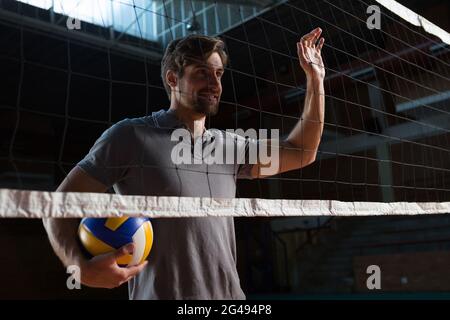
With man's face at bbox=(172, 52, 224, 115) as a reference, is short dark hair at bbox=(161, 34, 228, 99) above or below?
above

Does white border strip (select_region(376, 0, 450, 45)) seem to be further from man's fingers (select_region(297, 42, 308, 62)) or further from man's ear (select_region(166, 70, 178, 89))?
man's ear (select_region(166, 70, 178, 89))

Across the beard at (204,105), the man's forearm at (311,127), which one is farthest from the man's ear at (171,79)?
the man's forearm at (311,127)

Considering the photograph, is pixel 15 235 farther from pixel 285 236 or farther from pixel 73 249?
pixel 73 249

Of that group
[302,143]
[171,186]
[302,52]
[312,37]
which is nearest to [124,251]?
[171,186]

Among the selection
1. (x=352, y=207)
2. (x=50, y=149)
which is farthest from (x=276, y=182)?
(x=352, y=207)

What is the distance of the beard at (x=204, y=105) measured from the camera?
172 centimetres

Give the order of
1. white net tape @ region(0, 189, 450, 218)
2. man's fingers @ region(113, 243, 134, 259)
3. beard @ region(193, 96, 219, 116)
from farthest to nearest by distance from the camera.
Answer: beard @ region(193, 96, 219, 116)
man's fingers @ region(113, 243, 134, 259)
white net tape @ region(0, 189, 450, 218)

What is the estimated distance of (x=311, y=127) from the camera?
1.92 meters

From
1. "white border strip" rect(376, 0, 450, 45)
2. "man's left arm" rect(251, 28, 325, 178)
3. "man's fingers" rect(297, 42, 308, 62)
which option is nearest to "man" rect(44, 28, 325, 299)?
"man's left arm" rect(251, 28, 325, 178)

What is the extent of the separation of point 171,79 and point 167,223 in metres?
0.58

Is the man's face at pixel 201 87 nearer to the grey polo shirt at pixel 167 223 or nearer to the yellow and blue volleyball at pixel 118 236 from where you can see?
the grey polo shirt at pixel 167 223

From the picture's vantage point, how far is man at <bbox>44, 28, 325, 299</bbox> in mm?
1433

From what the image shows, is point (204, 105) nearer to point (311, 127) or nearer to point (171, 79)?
point (171, 79)

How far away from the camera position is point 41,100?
335 inches
